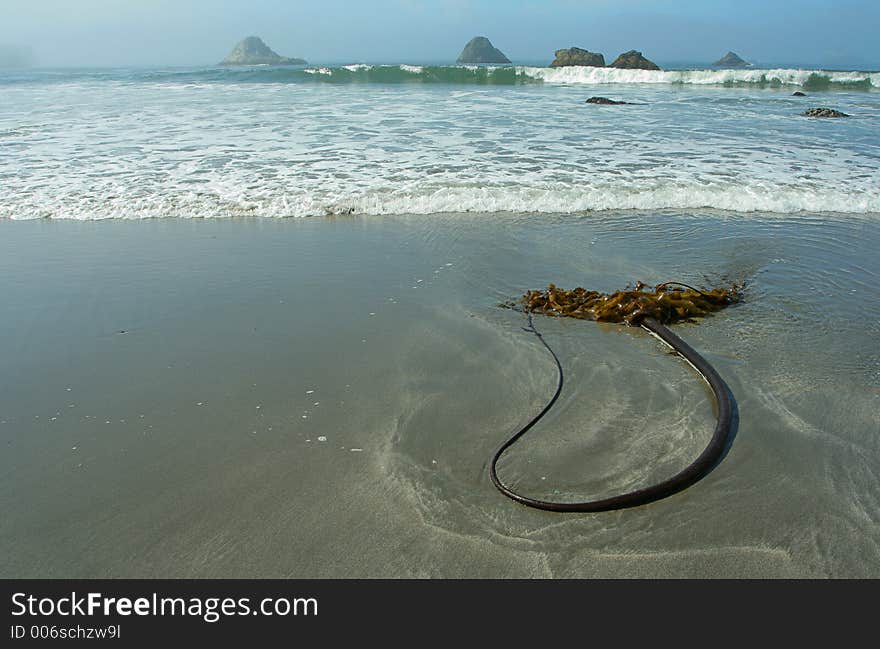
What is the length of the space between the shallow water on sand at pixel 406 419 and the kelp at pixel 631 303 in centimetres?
13

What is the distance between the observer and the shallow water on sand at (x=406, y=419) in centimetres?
215

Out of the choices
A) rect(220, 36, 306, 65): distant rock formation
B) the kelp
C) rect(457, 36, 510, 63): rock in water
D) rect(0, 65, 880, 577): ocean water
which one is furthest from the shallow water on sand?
rect(220, 36, 306, 65): distant rock formation

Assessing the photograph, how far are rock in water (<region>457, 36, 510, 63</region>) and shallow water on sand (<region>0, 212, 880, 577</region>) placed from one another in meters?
110

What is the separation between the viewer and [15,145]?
10.3 metres

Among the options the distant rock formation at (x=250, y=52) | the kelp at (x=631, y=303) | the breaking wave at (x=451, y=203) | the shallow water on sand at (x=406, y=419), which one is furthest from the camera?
the distant rock formation at (x=250, y=52)

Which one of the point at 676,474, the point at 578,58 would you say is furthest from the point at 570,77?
the point at 676,474

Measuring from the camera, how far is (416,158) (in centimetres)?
926

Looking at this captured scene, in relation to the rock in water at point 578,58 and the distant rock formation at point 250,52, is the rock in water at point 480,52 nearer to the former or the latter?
the distant rock formation at point 250,52

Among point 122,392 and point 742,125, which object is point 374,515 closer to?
point 122,392

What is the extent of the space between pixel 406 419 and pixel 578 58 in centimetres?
4749

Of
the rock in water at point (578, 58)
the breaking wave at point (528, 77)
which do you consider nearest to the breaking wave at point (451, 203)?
the breaking wave at point (528, 77)

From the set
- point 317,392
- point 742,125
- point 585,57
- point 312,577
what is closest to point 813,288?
point 317,392

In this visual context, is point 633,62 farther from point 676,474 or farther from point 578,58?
point 676,474

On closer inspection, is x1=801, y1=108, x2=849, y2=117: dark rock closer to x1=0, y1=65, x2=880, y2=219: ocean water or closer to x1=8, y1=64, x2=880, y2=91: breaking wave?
x1=0, y1=65, x2=880, y2=219: ocean water
